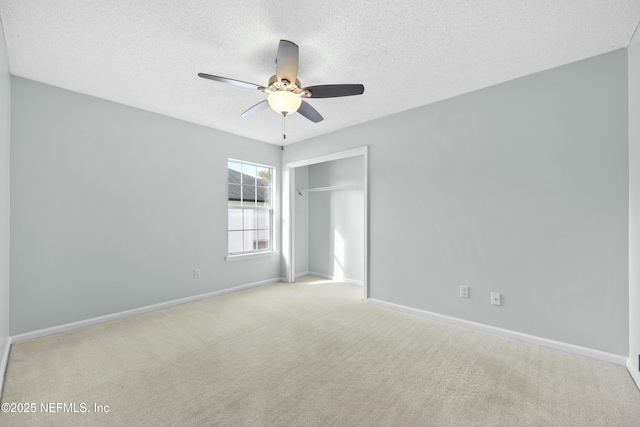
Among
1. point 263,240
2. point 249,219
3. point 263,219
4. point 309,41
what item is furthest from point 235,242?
point 309,41

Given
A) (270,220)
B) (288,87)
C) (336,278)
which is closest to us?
(288,87)

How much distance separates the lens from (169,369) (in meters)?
2.23

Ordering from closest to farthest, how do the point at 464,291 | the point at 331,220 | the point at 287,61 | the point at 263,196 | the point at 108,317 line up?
1. the point at 287,61
2. the point at 464,291
3. the point at 108,317
4. the point at 263,196
5. the point at 331,220

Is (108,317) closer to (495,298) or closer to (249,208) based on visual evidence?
(249,208)

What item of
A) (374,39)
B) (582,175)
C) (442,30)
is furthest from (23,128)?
(582,175)

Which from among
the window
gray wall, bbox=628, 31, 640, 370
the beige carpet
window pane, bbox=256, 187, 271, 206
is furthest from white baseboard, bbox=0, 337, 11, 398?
gray wall, bbox=628, 31, 640, 370

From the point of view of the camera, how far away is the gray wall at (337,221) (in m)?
5.18

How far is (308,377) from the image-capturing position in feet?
6.92

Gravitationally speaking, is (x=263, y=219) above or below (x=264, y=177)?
below

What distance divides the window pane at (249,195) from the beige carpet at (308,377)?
2.24 metres

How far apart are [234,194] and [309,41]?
10.0ft

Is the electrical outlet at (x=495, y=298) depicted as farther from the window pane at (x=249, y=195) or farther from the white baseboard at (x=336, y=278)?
the window pane at (x=249, y=195)

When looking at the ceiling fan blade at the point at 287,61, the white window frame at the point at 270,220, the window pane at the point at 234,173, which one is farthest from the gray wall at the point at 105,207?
the ceiling fan blade at the point at 287,61

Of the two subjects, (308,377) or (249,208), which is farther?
(249,208)
